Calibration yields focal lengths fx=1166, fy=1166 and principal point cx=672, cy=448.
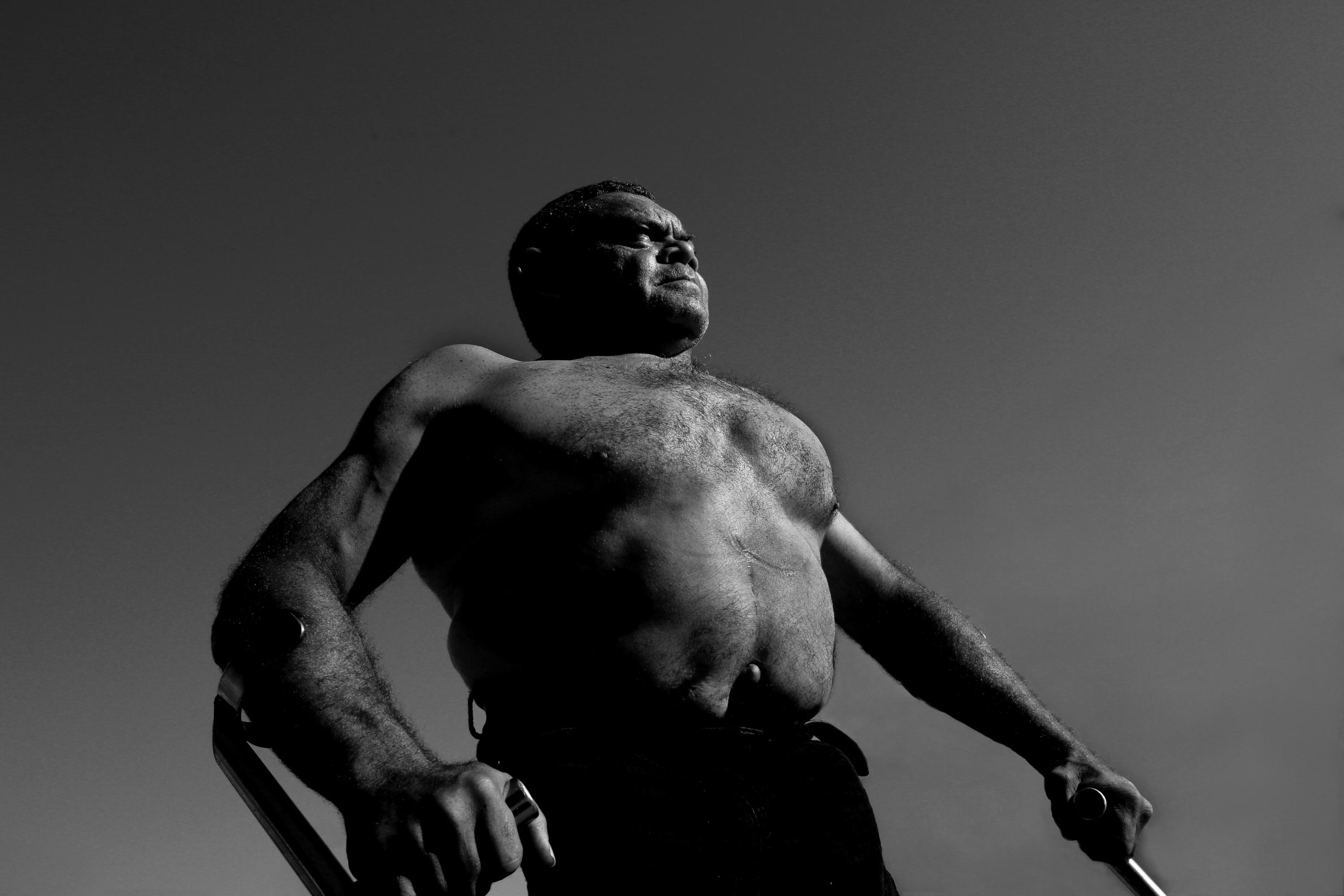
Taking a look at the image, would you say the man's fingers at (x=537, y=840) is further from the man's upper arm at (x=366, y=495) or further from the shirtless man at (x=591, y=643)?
the man's upper arm at (x=366, y=495)

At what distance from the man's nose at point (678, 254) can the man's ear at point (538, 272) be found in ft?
0.99

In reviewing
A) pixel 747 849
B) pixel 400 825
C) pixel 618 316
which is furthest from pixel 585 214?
pixel 400 825

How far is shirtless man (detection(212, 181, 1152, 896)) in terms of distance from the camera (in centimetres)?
171

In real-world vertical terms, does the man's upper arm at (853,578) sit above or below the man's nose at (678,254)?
below

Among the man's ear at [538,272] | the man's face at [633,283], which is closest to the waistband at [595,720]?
the man's face at [633,283]

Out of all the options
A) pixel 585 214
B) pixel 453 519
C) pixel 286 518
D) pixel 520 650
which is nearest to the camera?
pixel 286 518

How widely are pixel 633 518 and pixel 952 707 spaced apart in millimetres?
1168

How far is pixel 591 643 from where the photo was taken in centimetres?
215

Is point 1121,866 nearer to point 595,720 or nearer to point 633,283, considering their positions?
point 595,720

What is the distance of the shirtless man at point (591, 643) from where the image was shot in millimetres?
1713

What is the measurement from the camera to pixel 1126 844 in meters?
2.62

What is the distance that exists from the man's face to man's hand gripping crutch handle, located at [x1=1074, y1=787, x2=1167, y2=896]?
1.48 m

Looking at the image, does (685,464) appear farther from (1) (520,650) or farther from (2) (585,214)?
(2) (585,214)

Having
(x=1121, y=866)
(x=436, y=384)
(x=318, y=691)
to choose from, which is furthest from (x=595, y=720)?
(x=1121, y=866)
